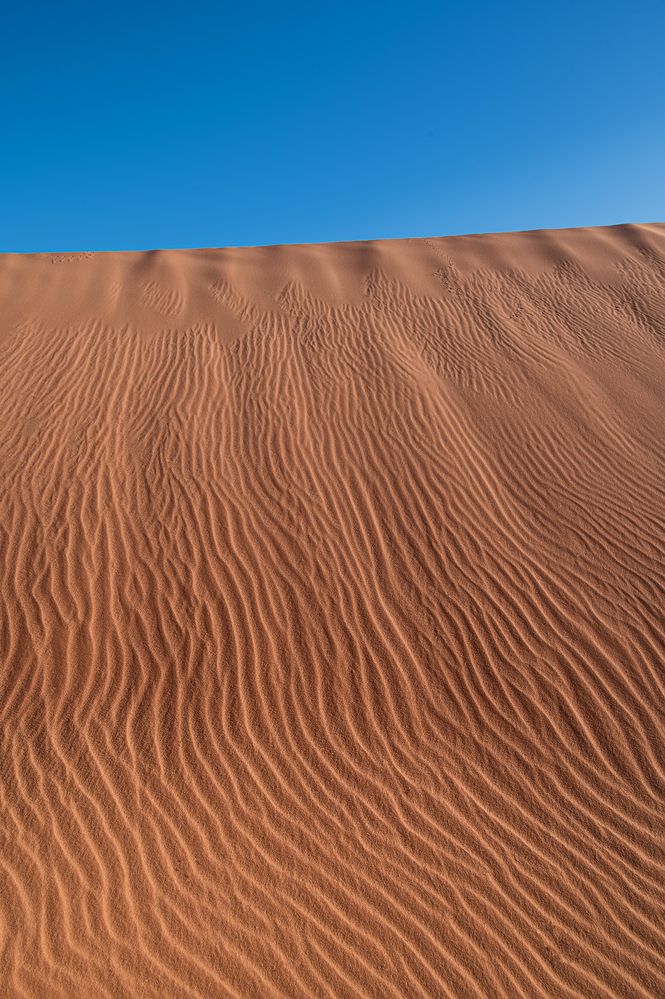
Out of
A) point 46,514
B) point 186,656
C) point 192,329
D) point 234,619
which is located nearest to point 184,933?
point 186,656

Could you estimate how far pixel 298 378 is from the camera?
9.64 meters

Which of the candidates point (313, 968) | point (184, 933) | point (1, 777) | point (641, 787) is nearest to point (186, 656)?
point (1, 777)

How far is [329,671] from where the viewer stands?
5.13 metres

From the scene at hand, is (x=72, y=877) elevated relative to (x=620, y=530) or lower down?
lower down

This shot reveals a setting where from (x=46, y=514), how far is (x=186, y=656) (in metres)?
2.58

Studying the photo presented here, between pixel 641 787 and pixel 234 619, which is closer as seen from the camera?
pixel 641 787

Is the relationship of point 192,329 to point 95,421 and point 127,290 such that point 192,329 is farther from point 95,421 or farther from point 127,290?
point 95,421

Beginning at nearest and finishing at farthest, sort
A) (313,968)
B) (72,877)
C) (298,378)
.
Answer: (313,968) < (72,877) < (298,378)

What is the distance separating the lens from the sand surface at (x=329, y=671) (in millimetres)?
3467

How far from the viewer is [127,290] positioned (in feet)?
41.9

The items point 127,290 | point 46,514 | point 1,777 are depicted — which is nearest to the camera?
point 1,777

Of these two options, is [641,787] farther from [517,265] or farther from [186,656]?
[517,265]

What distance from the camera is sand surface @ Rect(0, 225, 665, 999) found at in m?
3.47

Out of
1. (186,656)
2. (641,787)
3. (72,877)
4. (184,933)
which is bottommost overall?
(641,787)
